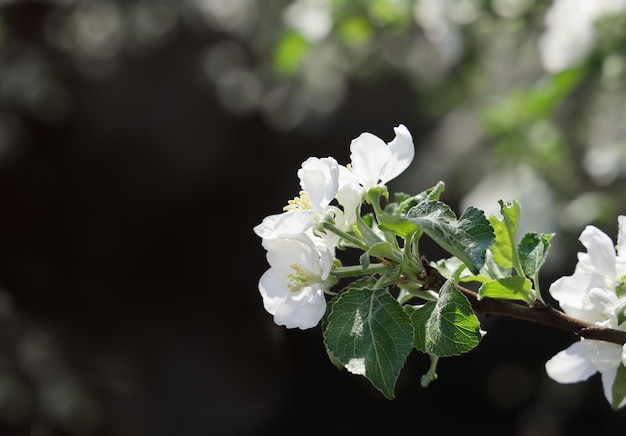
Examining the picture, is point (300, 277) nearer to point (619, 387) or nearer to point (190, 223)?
point (619, 387)

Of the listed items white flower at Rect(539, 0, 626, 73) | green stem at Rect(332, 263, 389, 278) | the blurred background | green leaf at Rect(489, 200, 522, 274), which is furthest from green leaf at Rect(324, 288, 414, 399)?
the blurred background

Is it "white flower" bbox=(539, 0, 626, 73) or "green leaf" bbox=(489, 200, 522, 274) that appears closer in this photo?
"green leaf" bbox=(489, 200, 522, 274)

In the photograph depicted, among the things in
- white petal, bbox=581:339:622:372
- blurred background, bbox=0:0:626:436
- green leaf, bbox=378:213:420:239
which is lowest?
blurred background, bbox=0:0:626:436

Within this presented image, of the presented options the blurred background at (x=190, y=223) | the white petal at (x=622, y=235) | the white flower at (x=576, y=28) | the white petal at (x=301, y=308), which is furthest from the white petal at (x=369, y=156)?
the blurred background at (x=190, y=223)

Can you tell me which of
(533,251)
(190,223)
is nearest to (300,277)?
(533,251)

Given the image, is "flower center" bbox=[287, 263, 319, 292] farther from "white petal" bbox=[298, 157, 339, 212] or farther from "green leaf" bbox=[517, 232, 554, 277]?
"green leaf" bbox=[517, 232, 554, 277]

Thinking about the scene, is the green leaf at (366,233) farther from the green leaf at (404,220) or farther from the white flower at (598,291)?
the white flower at (598,291)
